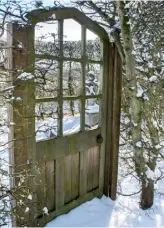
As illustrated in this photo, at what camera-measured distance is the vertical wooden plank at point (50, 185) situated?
83.2 inches

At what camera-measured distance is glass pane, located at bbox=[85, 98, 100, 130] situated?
2.44 meters

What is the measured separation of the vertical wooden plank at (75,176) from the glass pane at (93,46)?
35.6 inches

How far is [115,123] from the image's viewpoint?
2.62 meters

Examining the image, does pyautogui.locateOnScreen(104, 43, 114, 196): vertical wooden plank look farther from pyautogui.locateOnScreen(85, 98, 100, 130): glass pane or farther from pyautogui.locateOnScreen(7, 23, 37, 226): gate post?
pyautogui.locateOnScreen(7, 23, 37, 226): gate post

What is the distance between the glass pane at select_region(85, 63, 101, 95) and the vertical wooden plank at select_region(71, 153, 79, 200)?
1.95 feet

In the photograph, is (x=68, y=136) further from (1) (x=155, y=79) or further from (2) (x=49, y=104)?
(1) (x=155, y=79)

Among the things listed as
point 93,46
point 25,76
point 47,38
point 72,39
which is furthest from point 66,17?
point 25,76

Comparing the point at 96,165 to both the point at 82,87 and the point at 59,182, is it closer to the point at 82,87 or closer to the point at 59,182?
the point at 59,182

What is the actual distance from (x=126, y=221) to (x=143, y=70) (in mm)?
1415

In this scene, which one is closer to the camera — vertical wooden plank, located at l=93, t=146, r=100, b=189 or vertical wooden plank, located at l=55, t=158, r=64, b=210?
vertical wooden plank, located at l=55, t=158, r=64, b=210

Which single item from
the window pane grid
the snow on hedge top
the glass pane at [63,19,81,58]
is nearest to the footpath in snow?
the window pane grid

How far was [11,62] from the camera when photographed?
1764 mm

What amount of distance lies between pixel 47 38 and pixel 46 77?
0.94ft

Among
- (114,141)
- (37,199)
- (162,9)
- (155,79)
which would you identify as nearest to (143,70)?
(155,79)
